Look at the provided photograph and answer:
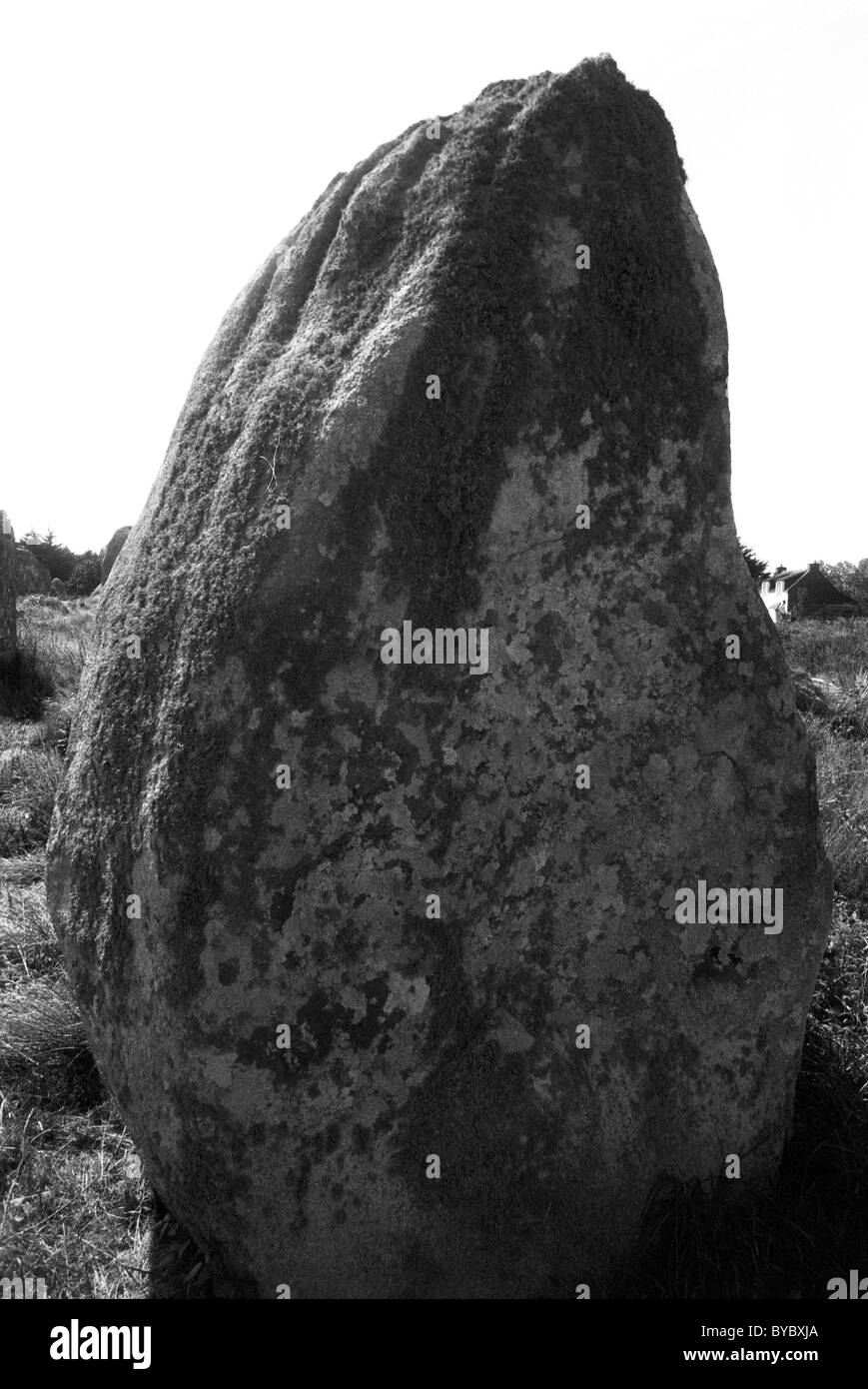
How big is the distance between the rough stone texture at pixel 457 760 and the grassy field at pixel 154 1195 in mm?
122

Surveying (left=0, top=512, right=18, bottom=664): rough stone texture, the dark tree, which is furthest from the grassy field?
the dark tree

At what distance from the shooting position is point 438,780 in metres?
2.27

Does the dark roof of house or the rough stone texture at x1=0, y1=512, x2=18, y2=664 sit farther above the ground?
the dark roof of house

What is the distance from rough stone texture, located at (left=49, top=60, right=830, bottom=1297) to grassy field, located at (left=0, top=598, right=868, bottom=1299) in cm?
12

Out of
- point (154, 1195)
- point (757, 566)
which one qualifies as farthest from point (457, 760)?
point (757, 566)

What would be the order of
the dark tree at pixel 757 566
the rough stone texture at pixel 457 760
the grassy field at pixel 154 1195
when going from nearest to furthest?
the rough stone texture at pixel 457 760, the grassy field at pixel 154 1195, the dark tree at pixel 757 566

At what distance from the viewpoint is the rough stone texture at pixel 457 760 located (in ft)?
7.28

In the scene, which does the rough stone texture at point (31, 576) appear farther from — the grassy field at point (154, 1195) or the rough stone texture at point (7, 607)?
the grassy field at point (154, 1195)

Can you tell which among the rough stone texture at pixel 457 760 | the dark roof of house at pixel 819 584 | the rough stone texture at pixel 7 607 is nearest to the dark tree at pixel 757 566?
the dark roof of house at pixel 819 584

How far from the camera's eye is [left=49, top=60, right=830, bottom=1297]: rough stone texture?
2219 mm

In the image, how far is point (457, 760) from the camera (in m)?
2.28

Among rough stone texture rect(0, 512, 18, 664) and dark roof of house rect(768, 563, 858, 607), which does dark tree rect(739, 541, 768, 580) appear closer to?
dark roof of house rect(768, 563, 858, 607)
